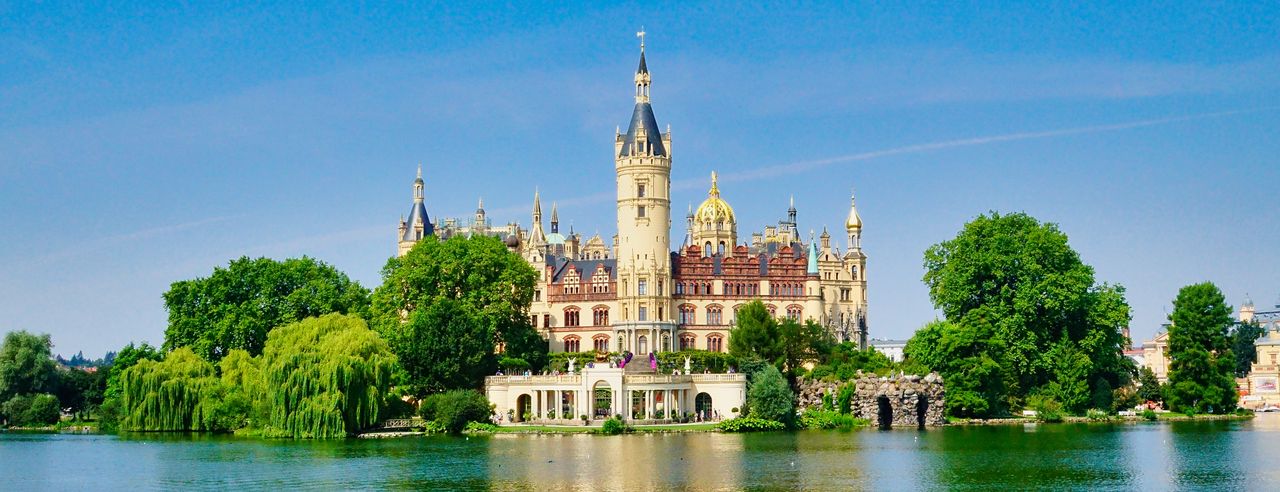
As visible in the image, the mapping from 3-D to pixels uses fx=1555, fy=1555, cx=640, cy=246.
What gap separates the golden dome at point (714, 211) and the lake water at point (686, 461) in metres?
44.8

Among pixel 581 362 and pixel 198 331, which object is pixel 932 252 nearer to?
pixel 581 362

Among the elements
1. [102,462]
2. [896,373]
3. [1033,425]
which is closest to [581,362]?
[896,373]

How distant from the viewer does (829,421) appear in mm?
71000

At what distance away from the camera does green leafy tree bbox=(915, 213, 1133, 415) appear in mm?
72875

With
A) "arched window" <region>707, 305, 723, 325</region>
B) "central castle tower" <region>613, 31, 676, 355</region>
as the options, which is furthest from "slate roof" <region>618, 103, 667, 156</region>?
"arched window" <region>707, 305, 723, 325</region>

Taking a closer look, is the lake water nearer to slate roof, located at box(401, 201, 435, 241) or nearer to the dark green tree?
the dark green tree

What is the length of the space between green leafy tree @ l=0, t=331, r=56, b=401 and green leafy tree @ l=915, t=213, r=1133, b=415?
45.5 meters

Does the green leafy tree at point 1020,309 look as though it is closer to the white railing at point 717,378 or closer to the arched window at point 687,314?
the white railing at point 717,378

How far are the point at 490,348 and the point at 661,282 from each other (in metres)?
21.6

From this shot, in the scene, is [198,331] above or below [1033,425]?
above

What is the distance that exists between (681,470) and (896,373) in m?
29.3

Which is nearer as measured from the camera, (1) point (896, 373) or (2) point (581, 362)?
(1) point (896, 373)

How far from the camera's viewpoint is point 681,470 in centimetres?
4653

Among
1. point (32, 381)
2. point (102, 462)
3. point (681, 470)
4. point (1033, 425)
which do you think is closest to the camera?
point (681, 470)
